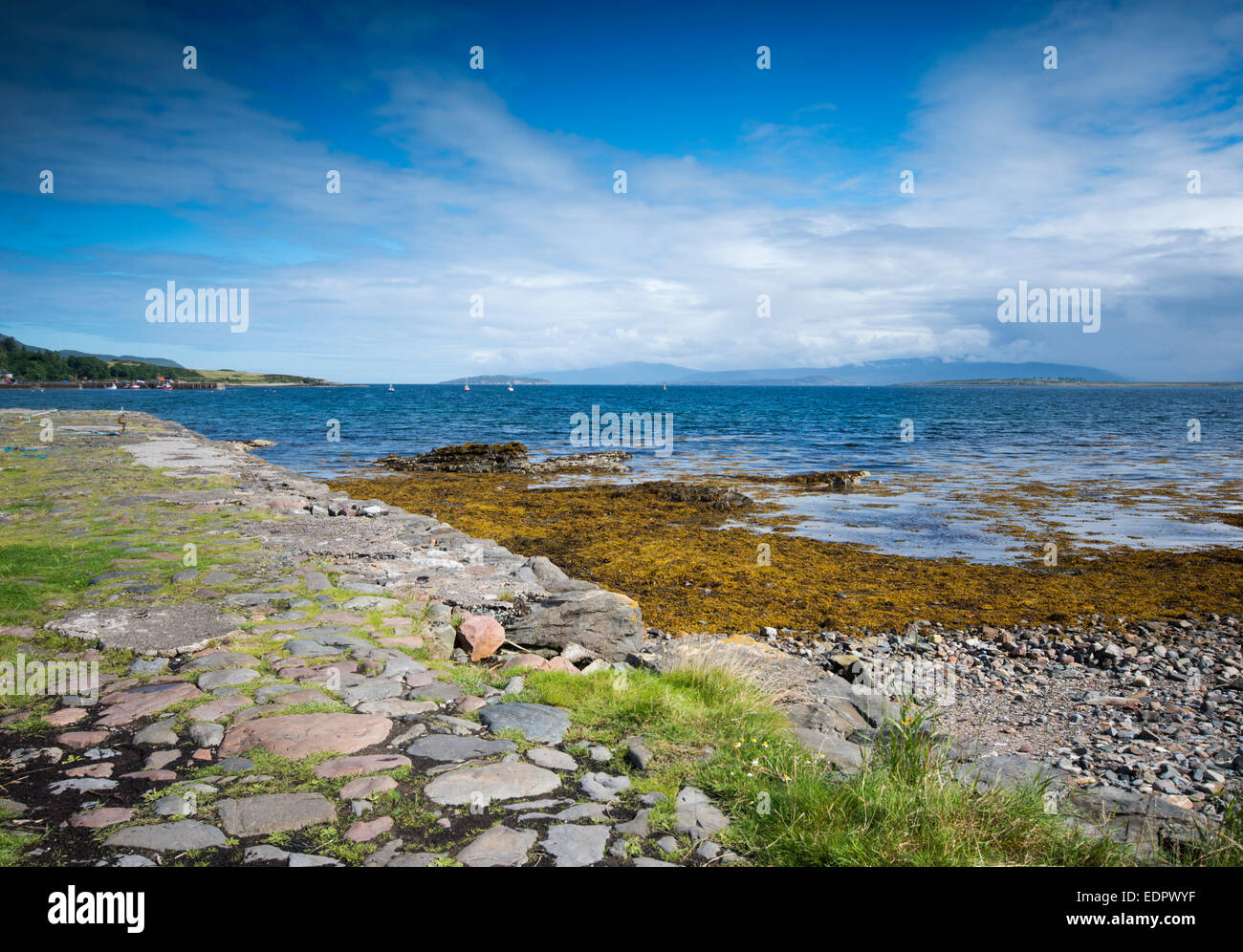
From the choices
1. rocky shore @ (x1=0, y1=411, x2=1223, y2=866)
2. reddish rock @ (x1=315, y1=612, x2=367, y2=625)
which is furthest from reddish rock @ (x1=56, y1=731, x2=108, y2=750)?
reddish rock @ (x1=315, y1=612, x2=367, y2=625)

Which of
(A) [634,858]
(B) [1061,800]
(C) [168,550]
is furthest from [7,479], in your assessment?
(B) [1061,800]

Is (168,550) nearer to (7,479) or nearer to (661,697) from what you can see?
(661,697)

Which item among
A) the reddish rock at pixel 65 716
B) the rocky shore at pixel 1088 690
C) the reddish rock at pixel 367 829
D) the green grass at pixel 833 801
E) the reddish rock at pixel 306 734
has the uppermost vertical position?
the reddish rock at pixel 65 716

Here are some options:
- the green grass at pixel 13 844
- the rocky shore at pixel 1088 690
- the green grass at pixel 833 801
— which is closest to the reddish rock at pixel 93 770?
the green grass at pixel 13 844

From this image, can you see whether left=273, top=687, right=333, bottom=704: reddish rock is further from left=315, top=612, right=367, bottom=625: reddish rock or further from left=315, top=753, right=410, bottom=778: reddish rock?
left=315, top=612, right=367, bottom=625: reddish rock

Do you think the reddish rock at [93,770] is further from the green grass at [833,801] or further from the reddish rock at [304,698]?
the green grass at [833,801]

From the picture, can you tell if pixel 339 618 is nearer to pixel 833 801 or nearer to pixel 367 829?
pixel 367 829

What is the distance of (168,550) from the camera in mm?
8438

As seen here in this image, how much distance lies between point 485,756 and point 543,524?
12.6m

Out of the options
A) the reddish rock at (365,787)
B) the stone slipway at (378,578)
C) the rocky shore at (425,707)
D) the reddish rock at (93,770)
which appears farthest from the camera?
the stone slipway at (378,578)

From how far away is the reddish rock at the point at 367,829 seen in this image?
125 inches

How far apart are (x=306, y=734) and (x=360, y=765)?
1.78ft

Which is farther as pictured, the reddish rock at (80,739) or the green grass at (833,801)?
the reddish rock at (80,739)
